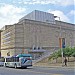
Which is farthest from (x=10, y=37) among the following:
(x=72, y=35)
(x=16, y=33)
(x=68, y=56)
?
(x=68, y=56)

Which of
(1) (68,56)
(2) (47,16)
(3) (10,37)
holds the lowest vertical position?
(1) (68,56)

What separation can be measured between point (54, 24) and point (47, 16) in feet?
29.1

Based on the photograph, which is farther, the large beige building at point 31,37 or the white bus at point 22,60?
the large beige building at point 31,37

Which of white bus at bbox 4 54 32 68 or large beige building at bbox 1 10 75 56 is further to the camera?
large beige building at bbox 1 10 75 56

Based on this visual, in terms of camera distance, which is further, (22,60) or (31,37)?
(31,37)

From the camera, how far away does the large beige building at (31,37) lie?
330ft

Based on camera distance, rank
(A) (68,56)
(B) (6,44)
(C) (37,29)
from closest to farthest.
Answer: (A) (68,56), (C) (37,29), (B) (6,44)

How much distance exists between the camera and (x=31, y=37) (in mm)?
103562

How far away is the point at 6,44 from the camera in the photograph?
374 ft

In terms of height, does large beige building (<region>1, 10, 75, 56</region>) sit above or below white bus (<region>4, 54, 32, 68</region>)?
above

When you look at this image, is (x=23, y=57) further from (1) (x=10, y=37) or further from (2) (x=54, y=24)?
(2) (x=54, y=24)

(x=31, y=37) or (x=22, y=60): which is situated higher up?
(x=31, y=37)

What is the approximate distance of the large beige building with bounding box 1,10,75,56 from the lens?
330 ft

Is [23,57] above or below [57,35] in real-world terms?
below
